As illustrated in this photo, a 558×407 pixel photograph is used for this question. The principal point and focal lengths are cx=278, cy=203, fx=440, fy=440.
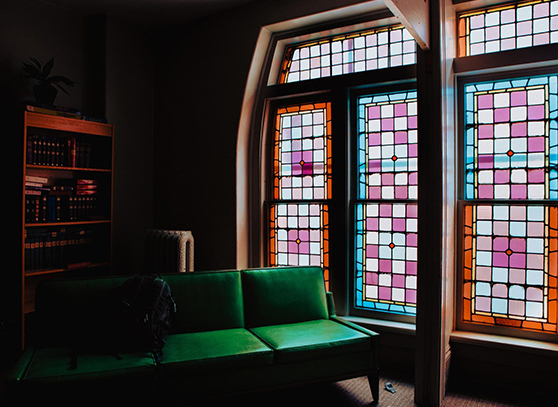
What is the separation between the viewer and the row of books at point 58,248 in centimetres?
356

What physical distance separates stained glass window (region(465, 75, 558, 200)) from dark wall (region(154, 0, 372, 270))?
172cm

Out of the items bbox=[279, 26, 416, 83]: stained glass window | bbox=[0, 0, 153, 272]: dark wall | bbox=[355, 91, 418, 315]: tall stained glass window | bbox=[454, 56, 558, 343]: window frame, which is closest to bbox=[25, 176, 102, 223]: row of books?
bbox=[0, 0, 153, 272]: dark wall

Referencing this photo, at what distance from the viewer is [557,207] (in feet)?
9.97

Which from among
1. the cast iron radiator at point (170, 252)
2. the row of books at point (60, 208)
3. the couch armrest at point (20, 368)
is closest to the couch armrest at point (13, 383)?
the couch armrest at point (20, 368)

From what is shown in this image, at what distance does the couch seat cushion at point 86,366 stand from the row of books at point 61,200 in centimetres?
137

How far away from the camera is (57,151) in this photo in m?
3.70

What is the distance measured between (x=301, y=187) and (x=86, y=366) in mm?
2303

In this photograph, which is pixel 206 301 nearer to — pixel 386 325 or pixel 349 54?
pixel 386 325

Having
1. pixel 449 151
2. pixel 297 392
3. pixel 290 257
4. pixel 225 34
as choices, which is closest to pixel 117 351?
pixel 297 392

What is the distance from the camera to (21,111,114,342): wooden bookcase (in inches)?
139

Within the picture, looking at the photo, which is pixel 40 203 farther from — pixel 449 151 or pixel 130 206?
pixel 449 151

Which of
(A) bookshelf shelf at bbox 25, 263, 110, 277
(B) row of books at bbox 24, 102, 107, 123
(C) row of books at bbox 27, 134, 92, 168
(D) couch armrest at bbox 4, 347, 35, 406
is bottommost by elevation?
(D) couch armrest at bbox 4, 347, 35, 406

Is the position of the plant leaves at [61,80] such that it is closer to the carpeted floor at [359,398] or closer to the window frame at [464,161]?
the carpeted floor at [359,398]

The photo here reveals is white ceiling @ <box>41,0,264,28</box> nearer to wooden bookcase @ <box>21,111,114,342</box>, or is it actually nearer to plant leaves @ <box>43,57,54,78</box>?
plant leaves @ <box>43,57,54,78</box>
